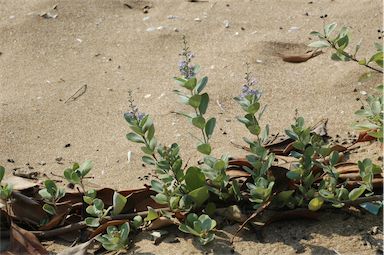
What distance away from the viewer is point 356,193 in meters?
2.50

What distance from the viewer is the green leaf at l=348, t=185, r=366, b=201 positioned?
2490 millimetres

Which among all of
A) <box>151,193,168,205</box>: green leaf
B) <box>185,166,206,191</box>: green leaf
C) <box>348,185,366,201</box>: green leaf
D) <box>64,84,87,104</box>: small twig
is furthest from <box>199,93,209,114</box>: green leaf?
<box>64,84,87,104</box>: small twig

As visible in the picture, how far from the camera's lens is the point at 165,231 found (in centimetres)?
264

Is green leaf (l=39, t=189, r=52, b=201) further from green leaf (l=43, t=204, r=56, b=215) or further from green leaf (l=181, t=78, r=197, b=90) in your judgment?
green leaf (l=181, t=78, r=197, b=90)

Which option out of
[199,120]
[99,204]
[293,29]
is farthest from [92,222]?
[293,29]

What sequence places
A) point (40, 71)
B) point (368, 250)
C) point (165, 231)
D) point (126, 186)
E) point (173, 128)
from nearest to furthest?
point (368, 250) → point (165, 231) → point (126, 186) → point (173, 128) → point (40, 71)

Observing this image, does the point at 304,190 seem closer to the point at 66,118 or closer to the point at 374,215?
the point at 374,215

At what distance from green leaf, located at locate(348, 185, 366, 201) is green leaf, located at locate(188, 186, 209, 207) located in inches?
18.5

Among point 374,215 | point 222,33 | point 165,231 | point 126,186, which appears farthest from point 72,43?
point 374,215

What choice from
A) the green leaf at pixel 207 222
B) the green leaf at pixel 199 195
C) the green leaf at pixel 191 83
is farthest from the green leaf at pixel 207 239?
the green leaf at pixel 191 83

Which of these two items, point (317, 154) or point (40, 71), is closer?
point (317, 154)

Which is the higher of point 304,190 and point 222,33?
point 304,190

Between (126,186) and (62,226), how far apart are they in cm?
36

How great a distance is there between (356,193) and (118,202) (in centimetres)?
80
